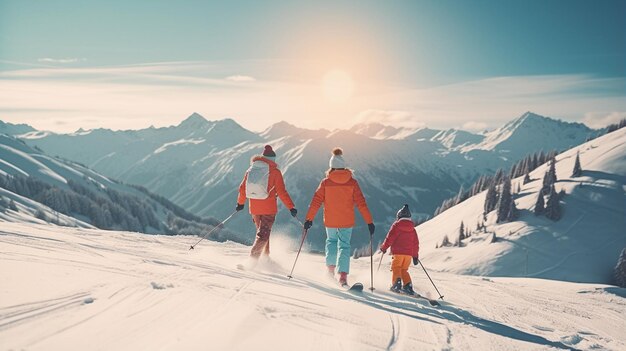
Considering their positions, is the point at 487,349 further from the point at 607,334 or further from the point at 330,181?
the point at 330,181

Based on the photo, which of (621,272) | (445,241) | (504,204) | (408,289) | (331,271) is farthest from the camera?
(504,204)

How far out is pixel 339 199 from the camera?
10820 mm

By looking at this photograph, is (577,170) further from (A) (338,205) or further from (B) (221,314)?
(B) (221,314)

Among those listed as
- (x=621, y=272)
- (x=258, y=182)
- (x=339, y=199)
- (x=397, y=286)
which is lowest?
(x=621, y=272)

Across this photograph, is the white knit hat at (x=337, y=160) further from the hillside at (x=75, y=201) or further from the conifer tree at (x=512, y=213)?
the conifer tree at (x=512, y=213)

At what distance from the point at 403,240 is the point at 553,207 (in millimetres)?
102835

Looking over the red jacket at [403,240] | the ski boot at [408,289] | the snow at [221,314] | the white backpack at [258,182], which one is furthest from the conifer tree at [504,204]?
the white backpack at [258,182]

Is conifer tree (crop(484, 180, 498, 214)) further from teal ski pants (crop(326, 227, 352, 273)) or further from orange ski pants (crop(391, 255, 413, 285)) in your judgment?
teal ski pants (crop(326, 227, 352, 273))

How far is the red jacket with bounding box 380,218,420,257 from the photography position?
10.6m

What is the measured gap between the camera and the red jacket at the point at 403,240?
10617mm

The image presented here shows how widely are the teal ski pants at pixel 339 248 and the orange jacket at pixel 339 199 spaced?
204mm

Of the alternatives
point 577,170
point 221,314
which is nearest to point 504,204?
point 577,170

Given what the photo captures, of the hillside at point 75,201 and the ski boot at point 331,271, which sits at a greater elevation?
the ski boot at point 331,271

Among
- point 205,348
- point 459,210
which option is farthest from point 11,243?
point 459,210
